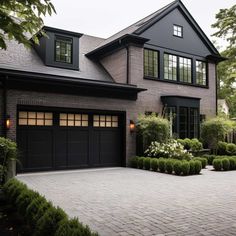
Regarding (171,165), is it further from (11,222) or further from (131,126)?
(11,222)

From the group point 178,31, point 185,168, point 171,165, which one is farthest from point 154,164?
point 178,31

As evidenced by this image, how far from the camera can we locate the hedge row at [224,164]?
47.8ft

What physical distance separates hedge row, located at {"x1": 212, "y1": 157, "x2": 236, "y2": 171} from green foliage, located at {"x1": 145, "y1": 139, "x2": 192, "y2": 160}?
1.31m

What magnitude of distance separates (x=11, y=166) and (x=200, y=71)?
15.4m

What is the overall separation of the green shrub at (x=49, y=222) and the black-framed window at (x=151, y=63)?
13.6 metres

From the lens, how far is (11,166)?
10125 mm

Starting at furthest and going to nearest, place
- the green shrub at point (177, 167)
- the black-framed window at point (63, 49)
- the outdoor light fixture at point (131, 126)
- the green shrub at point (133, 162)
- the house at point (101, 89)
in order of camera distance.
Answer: the black-framed window at point (63, 49)
the outdoor light fixture at point (131, 126)
the green shrub at point (133, 162)
the house at point (101, 89)
the green shrub at point (177, 167)

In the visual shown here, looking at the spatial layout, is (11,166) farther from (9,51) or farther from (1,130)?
(9,51)

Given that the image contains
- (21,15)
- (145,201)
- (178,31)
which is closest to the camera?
(21,15)

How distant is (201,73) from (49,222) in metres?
18.5

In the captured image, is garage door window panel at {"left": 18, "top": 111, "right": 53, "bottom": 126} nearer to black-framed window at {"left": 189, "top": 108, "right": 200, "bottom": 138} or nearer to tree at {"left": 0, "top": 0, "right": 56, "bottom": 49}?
tree at {"left": 0, "top": 0, "right": 56, "bottom": 49}

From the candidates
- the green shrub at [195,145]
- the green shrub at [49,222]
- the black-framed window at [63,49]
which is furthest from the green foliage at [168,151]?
the green shrub at [49,222]

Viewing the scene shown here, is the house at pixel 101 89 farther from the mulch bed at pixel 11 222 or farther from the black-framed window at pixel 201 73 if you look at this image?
the mulch bed at pixel 11 222

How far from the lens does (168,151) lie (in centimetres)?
1495
